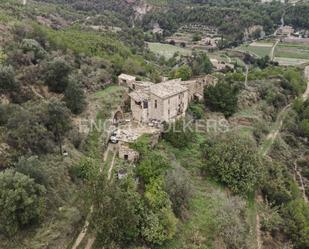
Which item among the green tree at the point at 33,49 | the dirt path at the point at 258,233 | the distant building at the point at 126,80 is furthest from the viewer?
the distant building at the point at 126,80

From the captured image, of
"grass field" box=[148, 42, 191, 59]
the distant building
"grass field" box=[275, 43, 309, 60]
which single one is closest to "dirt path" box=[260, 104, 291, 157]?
the distant building

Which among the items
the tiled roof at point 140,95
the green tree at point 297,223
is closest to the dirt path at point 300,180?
the green tree at point 297,223

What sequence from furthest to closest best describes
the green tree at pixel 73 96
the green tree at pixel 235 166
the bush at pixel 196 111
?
the bush at pixel 196 111, the green tree at pixel 73 96, the green tree at pixel 235 166

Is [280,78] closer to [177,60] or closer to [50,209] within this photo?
[177,60]

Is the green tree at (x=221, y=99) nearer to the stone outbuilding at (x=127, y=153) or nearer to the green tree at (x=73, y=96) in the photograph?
the stone outbuilding at (x=127, y=153)

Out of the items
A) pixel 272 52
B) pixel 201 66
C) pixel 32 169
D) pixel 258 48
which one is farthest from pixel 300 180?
pixel 258 48

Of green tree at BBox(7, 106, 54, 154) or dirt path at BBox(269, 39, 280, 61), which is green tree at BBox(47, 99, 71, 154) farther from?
dirt path at BBox(269, 39, 280, 61)

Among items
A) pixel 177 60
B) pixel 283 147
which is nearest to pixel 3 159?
pixel 283 147
